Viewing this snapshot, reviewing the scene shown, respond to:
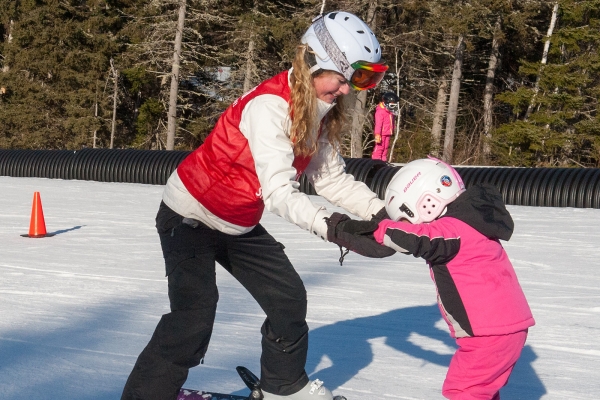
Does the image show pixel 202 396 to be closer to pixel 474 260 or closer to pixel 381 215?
pixel 381 215

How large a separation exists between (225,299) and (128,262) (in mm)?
2033

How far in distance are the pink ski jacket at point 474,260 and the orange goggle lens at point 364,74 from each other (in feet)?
2.07

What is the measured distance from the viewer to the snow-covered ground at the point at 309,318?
4.68 m

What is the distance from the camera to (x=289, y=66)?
112 ft

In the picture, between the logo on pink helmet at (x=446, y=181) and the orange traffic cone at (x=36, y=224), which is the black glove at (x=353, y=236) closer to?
the logo on pink helmet at (x=446, y=181)

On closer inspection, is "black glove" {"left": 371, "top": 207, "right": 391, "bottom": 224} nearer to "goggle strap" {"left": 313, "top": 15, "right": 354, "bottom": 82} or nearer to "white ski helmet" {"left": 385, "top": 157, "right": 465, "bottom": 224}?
"white ski helmet" {"left": 385, "top": 157, "right": 465, "bottom": 224}

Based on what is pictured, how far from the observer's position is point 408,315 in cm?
644

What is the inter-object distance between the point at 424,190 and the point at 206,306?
1060 mm

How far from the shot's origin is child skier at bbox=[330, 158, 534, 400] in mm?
3426

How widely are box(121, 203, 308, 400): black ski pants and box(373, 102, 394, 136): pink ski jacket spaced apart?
1312 cm

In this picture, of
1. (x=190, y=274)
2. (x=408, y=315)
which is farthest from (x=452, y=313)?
(x=408, y=315)

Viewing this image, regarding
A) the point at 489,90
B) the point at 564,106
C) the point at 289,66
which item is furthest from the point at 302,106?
the point at 489,90

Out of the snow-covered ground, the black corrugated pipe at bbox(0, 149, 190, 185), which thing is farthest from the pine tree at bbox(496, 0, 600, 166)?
the snow-covered ground

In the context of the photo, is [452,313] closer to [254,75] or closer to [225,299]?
[225,299]
